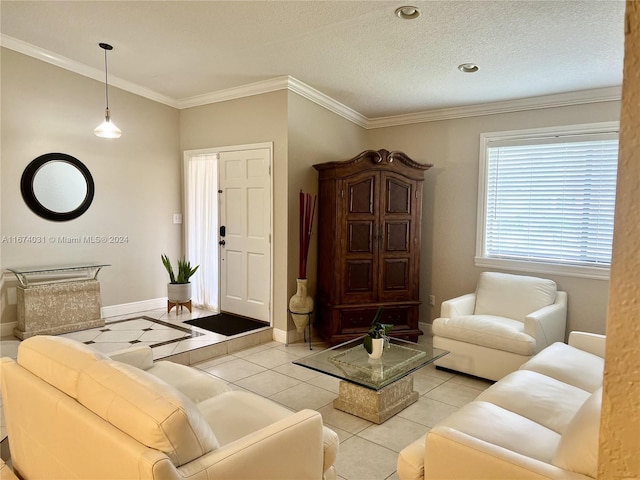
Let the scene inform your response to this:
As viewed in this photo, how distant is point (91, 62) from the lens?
13.6 feet

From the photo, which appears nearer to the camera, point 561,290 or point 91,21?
point 91,21

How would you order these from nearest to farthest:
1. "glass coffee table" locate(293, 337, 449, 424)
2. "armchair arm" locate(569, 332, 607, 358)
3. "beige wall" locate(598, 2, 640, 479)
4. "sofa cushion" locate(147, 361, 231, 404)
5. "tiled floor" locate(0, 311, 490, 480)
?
"beige wall" locate(598, 2, 640, 479) → "sofa cushion" locate(147, 361, 231, 404) → "tiled floor" locate(0, 311, 490, 480) → "glass coffee table" locate(293, 337, 449, 424) → "armchair arm" locate(569, 332, 607, 358)

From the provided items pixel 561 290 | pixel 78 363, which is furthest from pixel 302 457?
pixel 561 290

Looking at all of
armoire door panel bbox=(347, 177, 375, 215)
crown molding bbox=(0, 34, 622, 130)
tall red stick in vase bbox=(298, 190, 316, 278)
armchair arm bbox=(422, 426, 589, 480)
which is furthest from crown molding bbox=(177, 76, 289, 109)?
armchair arm bbox=(422, 426, 589, 480)

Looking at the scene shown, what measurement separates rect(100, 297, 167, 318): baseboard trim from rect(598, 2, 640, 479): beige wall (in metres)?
4.97

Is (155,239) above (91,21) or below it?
below

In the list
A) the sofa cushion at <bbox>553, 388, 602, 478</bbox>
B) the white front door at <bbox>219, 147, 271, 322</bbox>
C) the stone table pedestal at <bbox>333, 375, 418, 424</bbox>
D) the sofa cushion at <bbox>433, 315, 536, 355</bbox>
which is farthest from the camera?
the white front door at <bbox>219, 147, 271, 322</bbox>

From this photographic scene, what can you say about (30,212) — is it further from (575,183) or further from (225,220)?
(575,183)

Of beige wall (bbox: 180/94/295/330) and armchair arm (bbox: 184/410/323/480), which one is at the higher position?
beige wall (bbox: 180/94/295/330)

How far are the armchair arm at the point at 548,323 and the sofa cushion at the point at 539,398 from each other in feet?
3.25

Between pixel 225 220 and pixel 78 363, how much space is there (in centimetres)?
351

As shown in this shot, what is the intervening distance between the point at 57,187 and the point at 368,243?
3.22 meters

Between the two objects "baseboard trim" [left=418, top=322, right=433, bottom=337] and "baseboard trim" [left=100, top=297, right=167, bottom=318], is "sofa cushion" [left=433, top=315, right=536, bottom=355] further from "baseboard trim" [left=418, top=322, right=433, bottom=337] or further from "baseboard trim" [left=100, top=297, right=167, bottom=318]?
"baseboard trim" [left=100, top=297, right=167, bottom=318]

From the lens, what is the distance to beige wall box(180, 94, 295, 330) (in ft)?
14.1
